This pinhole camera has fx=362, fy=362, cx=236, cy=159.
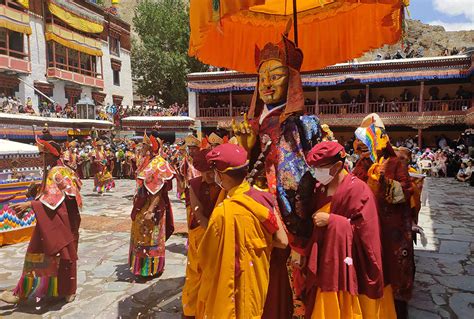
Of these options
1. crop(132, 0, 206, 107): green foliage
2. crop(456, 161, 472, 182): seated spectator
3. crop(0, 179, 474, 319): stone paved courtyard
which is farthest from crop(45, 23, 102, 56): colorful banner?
crop(456, 161, 472, 182): seated spectator

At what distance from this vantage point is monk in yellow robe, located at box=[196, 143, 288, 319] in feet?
8.30

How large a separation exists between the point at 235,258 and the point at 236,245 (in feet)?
0.30

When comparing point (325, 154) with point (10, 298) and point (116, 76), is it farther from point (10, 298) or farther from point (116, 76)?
point (116, 76)

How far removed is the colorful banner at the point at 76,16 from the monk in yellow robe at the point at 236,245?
2930 centimetres

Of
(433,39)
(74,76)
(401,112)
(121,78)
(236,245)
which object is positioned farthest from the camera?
(433,39)

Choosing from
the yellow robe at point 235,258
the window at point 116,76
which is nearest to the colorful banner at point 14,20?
the window at point 116,76

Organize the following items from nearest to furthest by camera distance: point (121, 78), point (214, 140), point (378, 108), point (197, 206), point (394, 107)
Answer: point (197, 206) < point (214, 140) < point (394, 107) < point (378, 108) < point (121, 78)

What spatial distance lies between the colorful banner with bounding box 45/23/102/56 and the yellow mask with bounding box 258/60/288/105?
92.4 feet

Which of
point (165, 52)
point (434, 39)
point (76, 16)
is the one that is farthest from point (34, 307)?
point (434, 39)

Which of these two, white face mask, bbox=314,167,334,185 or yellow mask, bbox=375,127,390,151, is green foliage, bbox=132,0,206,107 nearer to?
yellow mask, bbox=375,127,390,151

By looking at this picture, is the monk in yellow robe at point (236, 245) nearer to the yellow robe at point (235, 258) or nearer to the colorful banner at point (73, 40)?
the yellow robe at point (235, 258)

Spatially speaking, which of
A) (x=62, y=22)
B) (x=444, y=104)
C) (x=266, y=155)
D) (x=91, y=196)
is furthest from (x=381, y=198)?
(x=62, y=22)

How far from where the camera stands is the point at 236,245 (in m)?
2.54

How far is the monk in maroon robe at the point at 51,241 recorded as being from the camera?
449 centimetres
